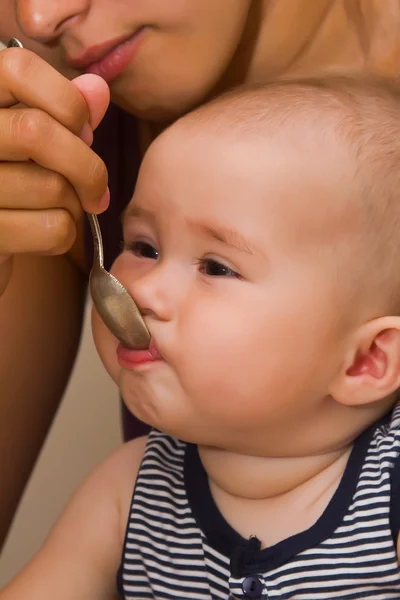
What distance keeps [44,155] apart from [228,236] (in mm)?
161

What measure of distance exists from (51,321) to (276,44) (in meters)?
0.40

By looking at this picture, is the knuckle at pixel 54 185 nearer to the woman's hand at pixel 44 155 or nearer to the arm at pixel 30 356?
the woman's hand at pixel 44 155

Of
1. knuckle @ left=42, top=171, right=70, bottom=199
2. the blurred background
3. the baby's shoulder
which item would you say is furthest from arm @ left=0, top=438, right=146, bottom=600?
the blurred background

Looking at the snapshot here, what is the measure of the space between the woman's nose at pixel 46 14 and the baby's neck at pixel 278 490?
40cm

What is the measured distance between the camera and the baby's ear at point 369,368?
2.23 feet

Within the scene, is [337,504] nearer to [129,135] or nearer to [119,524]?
[119,524]

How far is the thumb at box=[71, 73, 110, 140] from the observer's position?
608 mm

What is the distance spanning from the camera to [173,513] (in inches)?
30.8

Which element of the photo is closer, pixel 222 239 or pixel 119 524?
pixel 222 239

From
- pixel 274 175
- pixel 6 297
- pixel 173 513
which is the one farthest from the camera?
pixel 6 297

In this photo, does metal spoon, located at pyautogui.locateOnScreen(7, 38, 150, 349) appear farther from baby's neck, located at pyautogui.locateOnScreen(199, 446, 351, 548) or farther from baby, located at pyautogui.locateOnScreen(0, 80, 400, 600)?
baby's neck, located at pyautogui.locateOnScreen(199, 446, 351, 548)

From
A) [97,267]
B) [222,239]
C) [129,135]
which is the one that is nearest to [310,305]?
[222,239]

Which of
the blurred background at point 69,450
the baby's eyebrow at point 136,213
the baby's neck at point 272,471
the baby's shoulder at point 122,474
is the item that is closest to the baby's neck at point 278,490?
the baby's neck at point 272,471

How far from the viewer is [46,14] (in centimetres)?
68
